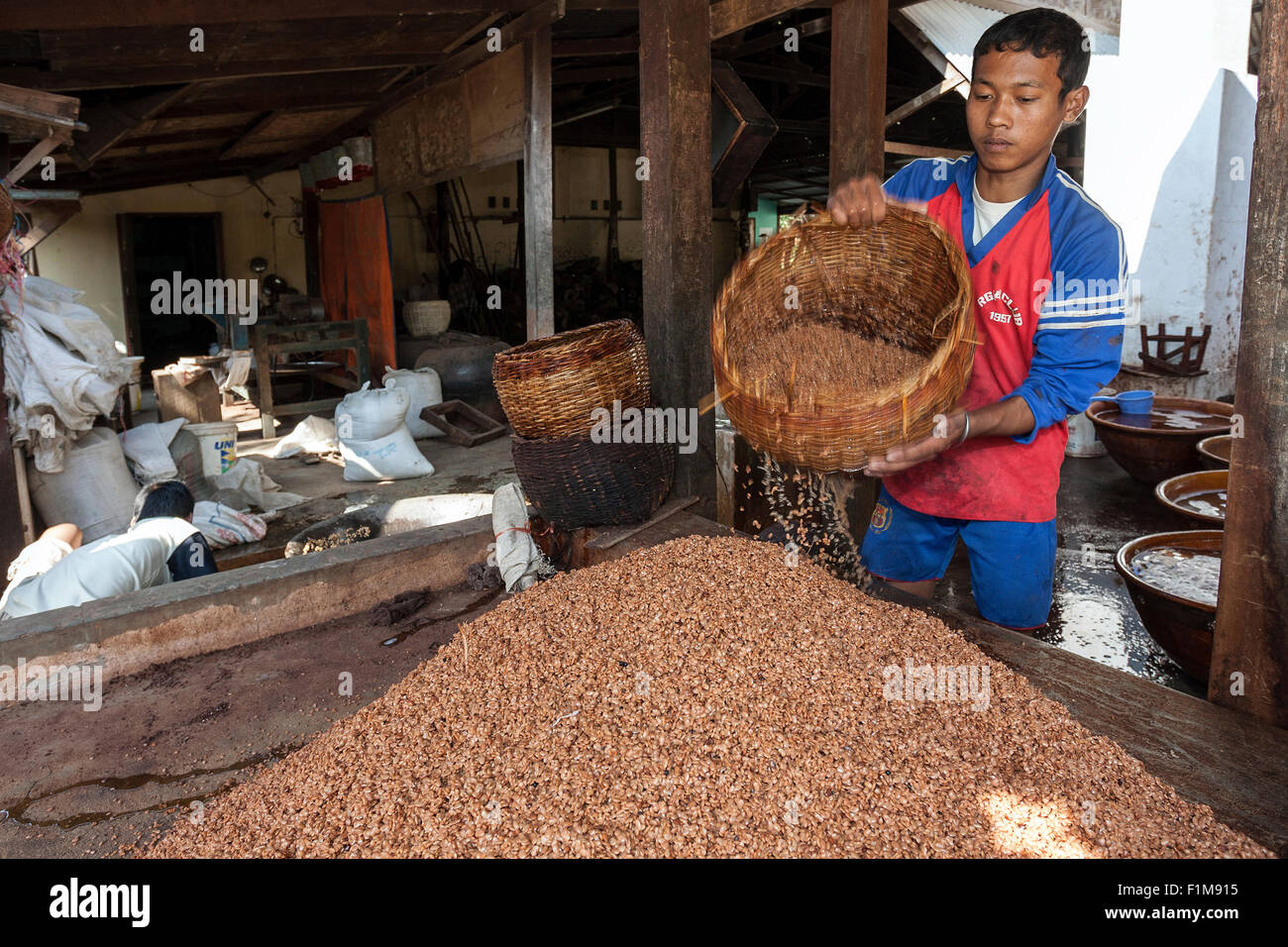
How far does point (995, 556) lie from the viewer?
7.34 feet

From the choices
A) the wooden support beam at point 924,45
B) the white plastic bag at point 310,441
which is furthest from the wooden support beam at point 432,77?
the white plastic bag at point 310,441

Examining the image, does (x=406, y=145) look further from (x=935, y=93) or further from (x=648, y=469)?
(x=648, y=469)

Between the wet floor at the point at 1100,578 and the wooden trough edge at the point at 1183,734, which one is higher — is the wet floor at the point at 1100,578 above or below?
below

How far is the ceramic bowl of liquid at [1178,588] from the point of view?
2.34 m

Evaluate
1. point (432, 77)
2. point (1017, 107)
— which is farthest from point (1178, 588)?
point (432, 77)

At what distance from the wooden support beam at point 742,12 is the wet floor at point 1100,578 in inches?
81.9

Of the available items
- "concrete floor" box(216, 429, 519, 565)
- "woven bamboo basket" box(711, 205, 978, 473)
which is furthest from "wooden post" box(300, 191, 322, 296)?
"woven bamboo basket" box(711, 205, 978, 473)

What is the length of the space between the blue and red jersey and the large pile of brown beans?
40 centimetres

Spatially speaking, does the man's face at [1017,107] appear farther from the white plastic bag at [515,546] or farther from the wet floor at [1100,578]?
the white plastic bag at [515,546]

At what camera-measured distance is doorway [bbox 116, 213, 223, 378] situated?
974 centimetres

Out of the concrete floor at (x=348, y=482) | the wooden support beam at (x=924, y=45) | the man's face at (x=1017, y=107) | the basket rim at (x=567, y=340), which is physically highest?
the wooden support beam at (x=924, y=45)

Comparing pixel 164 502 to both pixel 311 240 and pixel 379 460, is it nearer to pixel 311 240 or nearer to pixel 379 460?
pixel 379 460

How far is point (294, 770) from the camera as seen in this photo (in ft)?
5.78

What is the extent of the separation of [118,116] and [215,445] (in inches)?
75.3
